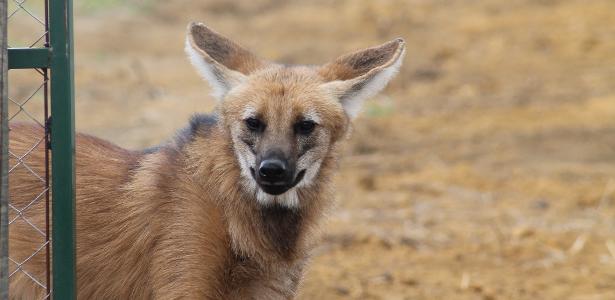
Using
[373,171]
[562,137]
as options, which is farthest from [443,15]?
[373,171]

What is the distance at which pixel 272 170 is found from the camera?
11.8 feet

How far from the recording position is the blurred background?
5.82 meters

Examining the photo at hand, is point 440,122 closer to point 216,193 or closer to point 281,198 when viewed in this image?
point 281,198

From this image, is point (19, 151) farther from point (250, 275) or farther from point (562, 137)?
point (562, 137)

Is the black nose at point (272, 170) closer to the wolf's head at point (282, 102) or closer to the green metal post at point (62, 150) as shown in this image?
the wolf's head at point (282, 102)

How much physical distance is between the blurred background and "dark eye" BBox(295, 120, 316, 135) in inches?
68.4

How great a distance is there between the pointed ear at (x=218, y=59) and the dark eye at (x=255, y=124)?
22 cm

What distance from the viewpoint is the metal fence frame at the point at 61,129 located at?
10.2 feet

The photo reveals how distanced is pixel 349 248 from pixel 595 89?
4792 millimetres

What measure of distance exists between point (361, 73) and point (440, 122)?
17.9 feet

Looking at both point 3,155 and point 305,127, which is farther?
point 305,127

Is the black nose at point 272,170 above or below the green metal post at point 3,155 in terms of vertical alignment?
below

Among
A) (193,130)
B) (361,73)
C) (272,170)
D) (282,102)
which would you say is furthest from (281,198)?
(361,73)

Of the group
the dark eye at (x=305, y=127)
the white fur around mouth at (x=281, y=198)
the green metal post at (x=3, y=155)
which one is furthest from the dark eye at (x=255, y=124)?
the green metal post at (x=3, y=155)
